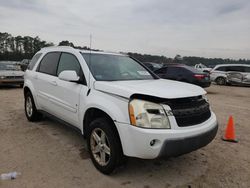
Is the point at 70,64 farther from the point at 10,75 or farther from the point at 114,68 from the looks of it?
the point at 10,75

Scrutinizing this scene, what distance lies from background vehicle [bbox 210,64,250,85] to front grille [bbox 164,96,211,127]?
50.3 feet

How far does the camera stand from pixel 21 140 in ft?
13.5

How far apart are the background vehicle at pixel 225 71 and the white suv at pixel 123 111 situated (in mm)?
14595

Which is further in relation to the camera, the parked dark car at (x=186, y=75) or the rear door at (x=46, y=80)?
the parked dark car at (x=186, y=75)

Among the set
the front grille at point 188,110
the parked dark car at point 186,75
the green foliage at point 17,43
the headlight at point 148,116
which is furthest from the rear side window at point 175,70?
the green foliage at point 17,43

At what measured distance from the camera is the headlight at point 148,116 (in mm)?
2499

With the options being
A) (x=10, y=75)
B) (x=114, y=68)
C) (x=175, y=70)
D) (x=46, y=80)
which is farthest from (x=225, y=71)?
(x=46, y=80)

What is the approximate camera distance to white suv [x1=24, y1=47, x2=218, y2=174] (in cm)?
250

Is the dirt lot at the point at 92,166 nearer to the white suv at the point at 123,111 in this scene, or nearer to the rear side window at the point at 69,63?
the white suv at the point at 123,111

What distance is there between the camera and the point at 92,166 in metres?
3.21

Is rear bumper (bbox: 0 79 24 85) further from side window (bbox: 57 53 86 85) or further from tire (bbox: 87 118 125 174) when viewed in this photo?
tire (bbox: 87 118 125 174)

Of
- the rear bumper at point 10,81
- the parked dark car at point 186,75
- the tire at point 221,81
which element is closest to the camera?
the parked dark car at point 186,75

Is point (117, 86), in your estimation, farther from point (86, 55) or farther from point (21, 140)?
point (21, 140)

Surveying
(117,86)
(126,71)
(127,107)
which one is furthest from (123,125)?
(126,71)
